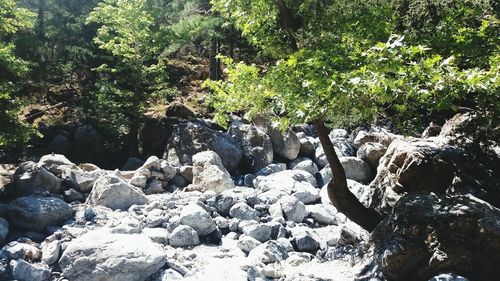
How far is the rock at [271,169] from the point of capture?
715 inches

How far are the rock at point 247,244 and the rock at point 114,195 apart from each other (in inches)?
182

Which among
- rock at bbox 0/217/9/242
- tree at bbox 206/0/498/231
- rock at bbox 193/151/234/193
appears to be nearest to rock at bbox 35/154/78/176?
rock at bbox 0/217/9/242

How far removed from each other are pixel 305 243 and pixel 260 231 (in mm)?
1229

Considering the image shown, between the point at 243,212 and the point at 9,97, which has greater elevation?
the point at 9,97

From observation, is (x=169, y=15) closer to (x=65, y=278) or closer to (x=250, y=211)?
(x=250, y=211)

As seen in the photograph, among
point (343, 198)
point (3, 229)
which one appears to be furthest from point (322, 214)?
point (3, 229)

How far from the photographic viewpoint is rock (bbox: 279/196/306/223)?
12352 millimetres

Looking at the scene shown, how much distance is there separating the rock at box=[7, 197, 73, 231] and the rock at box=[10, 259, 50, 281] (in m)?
2.57

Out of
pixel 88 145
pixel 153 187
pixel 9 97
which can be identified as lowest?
pixel 88 145

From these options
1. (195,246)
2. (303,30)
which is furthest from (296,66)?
(195,246)

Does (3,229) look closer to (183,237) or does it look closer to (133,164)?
(183,237)

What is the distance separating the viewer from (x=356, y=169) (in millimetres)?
17781

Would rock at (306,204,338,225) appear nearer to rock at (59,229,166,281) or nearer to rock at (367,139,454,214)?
rock at (367,139,454,214)

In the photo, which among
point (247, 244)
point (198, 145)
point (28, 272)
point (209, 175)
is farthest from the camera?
point (198, 145)
